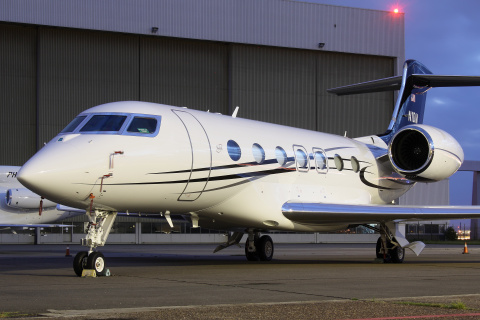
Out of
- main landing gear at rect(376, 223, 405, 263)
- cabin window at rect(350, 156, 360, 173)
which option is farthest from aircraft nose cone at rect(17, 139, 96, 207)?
main landing gear at rect(376, 223, 405, 263)

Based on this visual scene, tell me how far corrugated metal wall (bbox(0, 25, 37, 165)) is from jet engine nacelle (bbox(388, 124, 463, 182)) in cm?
2481

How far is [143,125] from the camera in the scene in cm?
1291

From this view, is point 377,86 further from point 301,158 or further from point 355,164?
point 301,158

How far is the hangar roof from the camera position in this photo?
118ft

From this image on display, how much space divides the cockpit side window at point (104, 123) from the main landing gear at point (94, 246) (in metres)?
1.50

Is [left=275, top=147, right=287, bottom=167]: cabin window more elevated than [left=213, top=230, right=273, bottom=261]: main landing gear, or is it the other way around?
[left=275, top=147, right=287, bottom=167]: cabin window

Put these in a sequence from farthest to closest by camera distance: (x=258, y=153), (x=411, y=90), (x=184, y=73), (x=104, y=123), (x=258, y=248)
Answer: (x=184, y=73) → (x=411, y=90) → (x=258, y=248) → (x=258, y=153) → (x=104, y=123)

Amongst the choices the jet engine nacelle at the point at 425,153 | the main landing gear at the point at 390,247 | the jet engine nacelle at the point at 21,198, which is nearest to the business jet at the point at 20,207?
the jet engine nacelle at the point at 21,198

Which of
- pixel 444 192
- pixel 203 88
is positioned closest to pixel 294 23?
pixel 203 88

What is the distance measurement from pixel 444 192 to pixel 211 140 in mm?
35053

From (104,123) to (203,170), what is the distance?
85.7 inches

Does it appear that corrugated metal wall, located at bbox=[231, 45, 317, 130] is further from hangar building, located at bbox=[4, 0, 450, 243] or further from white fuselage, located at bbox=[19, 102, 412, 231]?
white fuselage, located at bbox=[19, 102, 412, 231]

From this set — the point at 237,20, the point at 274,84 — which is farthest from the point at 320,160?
the point at 274,84

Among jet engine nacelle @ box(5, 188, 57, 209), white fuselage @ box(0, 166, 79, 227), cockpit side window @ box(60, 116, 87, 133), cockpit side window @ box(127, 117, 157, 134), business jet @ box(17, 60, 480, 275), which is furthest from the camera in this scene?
white fuselage @ box(0, 166, 79, 227)
